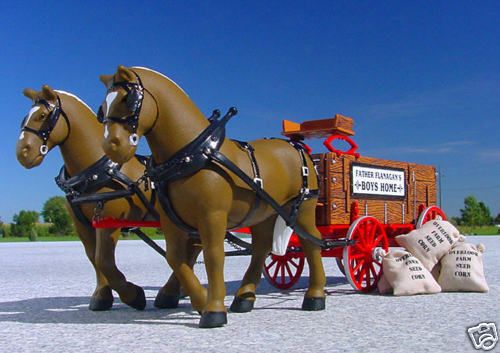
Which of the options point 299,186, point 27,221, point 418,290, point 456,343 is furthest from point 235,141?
point 27,221

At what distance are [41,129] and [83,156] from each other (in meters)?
0.49

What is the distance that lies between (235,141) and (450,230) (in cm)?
361

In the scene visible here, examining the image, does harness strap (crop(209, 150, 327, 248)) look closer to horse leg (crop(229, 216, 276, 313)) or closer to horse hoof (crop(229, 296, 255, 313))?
horse leg (crop(229, 216, 276, 313))

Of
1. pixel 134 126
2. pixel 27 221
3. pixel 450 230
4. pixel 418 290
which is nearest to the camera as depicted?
pixel 134 126

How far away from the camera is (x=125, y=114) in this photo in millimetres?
4895

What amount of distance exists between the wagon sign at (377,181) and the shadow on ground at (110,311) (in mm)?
1375

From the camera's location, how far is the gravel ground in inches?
175

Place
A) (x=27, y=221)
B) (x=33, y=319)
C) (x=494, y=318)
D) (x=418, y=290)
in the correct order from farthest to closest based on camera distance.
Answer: (x=27, y=221)
(x=418, y=290)
(x=33, y=319)
(x=494, y=318)

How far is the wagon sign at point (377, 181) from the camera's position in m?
7.86

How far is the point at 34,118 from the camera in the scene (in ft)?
18.6

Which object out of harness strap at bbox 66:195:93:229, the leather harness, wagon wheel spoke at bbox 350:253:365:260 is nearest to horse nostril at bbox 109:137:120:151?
the leather harness

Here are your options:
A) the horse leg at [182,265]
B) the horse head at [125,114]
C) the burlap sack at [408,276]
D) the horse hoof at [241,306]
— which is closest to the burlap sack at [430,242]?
the burlap sack at [408,276]

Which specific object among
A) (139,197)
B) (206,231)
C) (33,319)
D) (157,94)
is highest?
(157,94)

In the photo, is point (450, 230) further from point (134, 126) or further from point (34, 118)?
point (34, 118)
